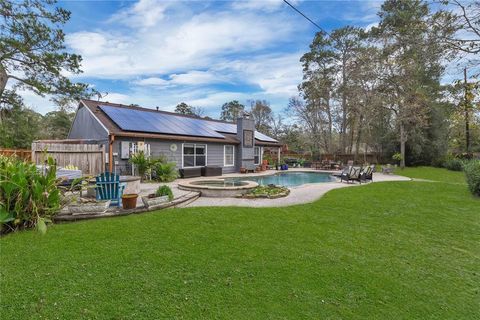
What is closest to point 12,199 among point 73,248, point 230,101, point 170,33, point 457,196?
point 73,248

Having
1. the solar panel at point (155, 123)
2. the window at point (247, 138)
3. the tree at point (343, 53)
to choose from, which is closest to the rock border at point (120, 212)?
the solar panel at point (155, 123)

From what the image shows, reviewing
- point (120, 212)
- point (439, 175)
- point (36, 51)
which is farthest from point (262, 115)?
point (120, 212)

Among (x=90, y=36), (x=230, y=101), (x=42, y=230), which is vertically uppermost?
(x=230, y=101)

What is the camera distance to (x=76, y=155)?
9.94 meters

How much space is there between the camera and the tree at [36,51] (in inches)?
484

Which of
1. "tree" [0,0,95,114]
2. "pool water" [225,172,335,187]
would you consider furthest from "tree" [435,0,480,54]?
"tree" [0,0,95,114]

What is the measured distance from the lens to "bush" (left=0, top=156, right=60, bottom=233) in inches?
162

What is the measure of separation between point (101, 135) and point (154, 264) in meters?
10.2

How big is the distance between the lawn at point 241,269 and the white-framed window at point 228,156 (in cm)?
1111

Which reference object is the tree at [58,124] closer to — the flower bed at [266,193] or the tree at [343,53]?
the flower bed at [266,193]

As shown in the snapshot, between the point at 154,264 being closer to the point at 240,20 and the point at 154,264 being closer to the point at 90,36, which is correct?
the point at 240,20

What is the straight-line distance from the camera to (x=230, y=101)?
Result: 155ft

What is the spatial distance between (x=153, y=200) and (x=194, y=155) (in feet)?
28.5

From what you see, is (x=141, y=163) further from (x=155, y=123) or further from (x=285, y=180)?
(x=285, y=180)
